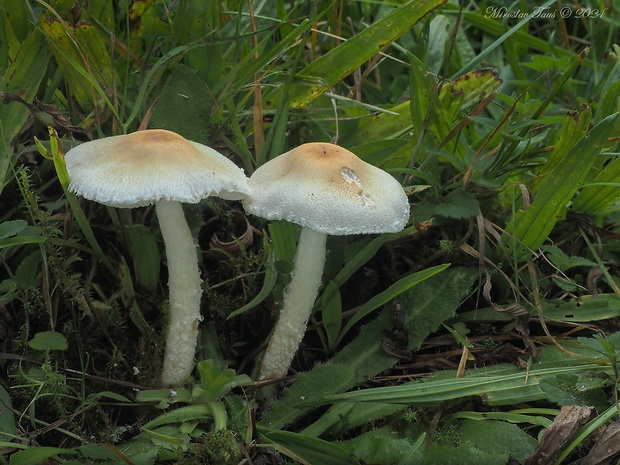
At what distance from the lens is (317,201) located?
5.04 ft

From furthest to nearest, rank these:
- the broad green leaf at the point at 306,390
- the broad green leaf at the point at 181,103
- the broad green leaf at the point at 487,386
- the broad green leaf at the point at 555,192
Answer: the broad green leaf at the point at 181,103, the broad green leaf at the point at 555,192, the broad green leaf at the point at 306,390, the broad green leaf at the point at 487,386

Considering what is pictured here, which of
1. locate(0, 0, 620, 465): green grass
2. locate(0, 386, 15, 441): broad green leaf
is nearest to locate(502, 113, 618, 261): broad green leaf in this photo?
locate(0, 0, 620, 465): green grass

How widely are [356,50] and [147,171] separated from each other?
99cm

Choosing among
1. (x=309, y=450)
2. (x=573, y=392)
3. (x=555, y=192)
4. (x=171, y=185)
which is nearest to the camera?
(x=171, y=185)

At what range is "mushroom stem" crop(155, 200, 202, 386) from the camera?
1.73 m

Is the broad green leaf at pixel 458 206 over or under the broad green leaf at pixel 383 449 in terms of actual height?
over

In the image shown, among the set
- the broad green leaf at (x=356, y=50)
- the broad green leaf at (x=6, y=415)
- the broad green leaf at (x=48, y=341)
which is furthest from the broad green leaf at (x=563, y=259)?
the broad green leaf at (x=6, y=415)

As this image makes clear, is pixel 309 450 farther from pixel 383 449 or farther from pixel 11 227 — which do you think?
pixel 11 227

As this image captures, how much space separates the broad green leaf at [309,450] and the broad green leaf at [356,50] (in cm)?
117

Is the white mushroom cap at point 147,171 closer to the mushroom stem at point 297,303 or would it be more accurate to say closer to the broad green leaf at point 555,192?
the mushroom stem at point 297,303


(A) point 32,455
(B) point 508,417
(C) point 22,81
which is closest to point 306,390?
(B) point 508,417

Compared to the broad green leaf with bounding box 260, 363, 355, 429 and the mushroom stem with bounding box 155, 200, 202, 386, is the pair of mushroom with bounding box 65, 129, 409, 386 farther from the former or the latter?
the broad green leaf with bounding box 260, 363, 355, 429

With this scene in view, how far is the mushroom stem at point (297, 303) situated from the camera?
181 cm

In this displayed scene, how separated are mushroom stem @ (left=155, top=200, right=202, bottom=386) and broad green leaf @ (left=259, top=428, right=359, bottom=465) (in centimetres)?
39
